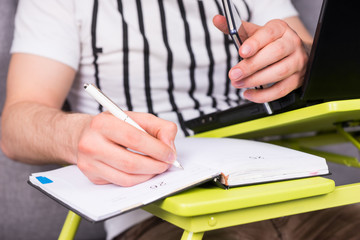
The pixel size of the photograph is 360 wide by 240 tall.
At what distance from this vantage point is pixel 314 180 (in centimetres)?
48

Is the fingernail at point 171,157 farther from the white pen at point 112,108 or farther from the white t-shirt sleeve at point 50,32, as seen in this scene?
the white t-shirt sleeve at point 50,32

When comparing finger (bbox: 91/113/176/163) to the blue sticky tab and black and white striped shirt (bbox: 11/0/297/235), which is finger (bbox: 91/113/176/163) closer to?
the blue sticky tab

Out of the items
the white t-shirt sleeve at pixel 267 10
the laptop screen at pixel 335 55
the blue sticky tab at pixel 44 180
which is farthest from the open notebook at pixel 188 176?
the white t-shirt sleeve at pixel 267 10

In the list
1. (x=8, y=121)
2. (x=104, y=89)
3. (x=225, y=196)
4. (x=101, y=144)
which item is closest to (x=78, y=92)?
(x=104, y=89)

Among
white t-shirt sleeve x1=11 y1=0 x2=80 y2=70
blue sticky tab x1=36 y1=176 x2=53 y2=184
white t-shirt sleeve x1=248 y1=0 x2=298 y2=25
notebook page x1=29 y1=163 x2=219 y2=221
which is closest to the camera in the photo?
notebook page x1=29 y1=163 x2=219 y2=221

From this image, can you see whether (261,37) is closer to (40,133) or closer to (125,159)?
(125,159)

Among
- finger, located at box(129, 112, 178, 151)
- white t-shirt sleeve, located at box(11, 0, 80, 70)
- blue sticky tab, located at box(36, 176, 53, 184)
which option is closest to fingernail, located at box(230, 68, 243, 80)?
finger, located at box(129, 112, 178, 151)

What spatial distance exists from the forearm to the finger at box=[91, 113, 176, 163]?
121mm

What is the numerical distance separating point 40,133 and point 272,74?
0.40 metres

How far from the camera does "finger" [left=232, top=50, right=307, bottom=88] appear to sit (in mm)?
576

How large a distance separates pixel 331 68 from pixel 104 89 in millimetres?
511

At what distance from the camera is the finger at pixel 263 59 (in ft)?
1.79

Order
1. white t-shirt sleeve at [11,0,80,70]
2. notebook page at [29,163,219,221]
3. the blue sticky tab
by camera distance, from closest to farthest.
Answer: notebook page at [29,163,219,221], the blue sticky tab, white t-shirt sleeve at [11,0,80,70]

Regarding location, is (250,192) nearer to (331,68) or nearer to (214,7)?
(331,68)
